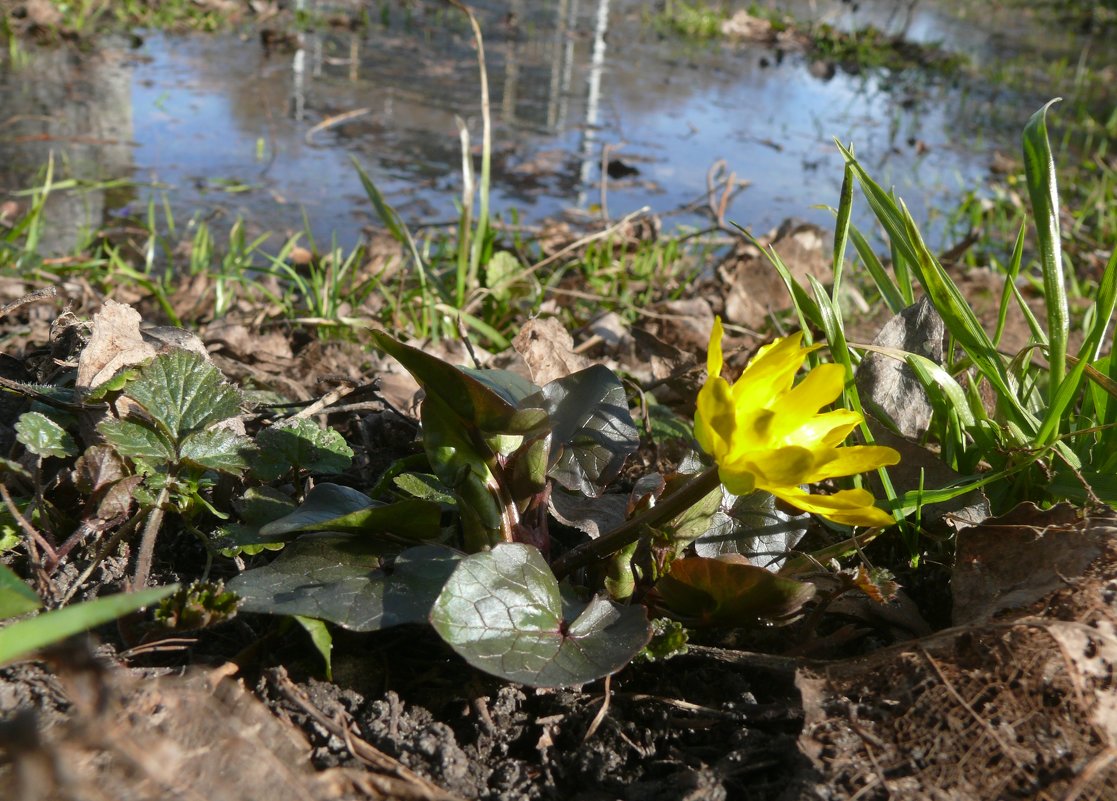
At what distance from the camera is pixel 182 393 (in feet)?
4.77

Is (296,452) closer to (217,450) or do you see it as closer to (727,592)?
(217,450)

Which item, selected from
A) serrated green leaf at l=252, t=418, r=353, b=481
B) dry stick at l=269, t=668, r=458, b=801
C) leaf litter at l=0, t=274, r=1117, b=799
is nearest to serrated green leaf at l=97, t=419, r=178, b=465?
leaf litter at l=0, t=274, r=1117, b=799

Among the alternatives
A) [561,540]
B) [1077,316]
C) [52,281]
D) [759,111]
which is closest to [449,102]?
[759,111]

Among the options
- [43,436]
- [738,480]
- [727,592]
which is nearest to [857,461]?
[738,480]

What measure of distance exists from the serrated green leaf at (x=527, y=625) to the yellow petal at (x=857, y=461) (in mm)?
303

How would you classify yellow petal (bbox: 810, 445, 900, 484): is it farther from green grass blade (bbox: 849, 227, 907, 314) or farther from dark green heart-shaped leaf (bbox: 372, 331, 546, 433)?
green grass blade (bbox: 849, 227, 907, 314)

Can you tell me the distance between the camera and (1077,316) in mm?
3410

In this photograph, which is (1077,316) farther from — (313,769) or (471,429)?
(313,769)

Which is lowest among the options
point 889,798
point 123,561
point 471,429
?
point 123,561

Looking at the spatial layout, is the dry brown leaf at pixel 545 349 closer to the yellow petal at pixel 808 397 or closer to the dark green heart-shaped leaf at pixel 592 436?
the dark green heart-shaped leaf at pixel 592 436

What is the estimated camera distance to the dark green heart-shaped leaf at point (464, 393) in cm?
124

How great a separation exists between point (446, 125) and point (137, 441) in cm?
441

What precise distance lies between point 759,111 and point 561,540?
5.76 meters

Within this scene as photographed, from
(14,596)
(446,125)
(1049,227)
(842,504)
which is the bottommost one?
(446,125)
